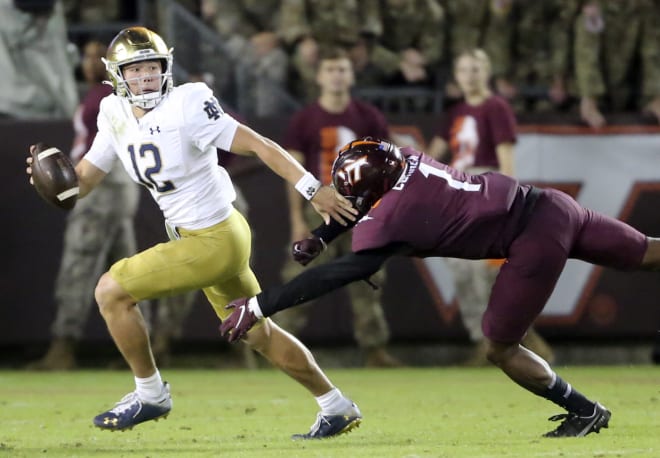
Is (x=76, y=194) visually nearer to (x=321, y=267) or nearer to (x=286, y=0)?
(x=321, y=267)

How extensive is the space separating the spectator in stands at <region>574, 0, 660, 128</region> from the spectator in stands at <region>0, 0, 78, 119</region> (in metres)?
4.03

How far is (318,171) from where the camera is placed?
405 inches

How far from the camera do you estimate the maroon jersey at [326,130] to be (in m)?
10.3

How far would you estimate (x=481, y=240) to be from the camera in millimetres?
6359

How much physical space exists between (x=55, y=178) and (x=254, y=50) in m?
5.26

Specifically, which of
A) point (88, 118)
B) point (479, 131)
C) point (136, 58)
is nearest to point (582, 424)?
point (136, 58)

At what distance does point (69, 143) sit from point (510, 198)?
5336 mm

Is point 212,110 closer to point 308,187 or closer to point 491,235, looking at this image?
point 308,187

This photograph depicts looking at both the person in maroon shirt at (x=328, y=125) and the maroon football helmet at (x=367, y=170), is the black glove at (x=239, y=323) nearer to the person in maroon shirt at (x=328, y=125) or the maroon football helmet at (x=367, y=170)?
the maroon football helmet at (x=367, y=170)

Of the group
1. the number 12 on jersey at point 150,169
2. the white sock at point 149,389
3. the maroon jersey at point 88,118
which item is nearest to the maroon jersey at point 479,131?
the maroon jersey at point 88,118

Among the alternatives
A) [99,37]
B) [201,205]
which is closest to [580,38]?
[99,37]

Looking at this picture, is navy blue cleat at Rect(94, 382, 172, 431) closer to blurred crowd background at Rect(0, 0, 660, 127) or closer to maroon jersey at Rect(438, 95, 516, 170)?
maroon jersey at Rect(438, 95, 516, 170)

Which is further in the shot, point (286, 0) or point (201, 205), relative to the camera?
point (286, 0)

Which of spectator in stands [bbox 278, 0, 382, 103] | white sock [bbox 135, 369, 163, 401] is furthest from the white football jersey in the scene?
spectator in stands [bbox 278, 0, 382, 103]
